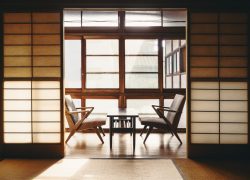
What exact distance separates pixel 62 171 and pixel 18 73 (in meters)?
1.76

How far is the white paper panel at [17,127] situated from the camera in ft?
14.7

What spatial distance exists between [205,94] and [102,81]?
2740 mm

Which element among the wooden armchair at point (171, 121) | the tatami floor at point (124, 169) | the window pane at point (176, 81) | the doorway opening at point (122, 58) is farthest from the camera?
the window pane at point (176, 81)

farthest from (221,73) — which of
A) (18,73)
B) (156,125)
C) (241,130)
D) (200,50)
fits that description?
(18,73)

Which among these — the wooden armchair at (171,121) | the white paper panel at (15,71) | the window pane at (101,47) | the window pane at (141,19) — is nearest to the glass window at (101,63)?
the window pane at (101,47)

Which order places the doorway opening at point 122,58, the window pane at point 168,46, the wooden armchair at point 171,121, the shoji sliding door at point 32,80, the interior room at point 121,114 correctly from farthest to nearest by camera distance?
the window pane at point 168,46 → the doorway opening at point 122,58 → the wooden armchair at point 171,121 → the shoji sliding door at point 32,80 → the interior room at point 121,114

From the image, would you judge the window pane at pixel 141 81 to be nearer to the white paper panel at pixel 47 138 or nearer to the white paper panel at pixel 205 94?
the white paper panel at pixel 205 94

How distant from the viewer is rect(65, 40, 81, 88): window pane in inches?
256

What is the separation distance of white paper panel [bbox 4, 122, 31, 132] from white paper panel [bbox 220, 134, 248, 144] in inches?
121

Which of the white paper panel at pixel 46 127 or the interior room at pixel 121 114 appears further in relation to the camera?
the white paper panel at pixel 46 127

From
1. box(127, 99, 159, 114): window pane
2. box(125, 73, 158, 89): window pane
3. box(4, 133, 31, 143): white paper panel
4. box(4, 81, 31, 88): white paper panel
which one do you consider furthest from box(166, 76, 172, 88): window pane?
box(4, 133, 31, 143): white paper panel

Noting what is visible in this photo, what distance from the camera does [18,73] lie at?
4.46 m

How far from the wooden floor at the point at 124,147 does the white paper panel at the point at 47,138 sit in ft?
1.05

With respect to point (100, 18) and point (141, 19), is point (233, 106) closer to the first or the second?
point (141, 19)
